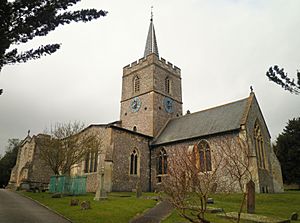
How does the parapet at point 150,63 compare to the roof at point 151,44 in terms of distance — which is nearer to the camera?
the parapet at point 150,63

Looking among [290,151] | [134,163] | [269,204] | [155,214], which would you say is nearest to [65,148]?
[134,163]

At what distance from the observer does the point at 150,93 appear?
3284 cm

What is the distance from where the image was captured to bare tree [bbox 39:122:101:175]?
22.1 m

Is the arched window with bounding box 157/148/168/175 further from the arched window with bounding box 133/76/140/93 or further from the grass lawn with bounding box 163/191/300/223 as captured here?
the arched window with bounding box 133/76/140/93

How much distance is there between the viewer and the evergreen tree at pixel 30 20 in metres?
7.46

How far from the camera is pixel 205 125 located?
26094 mm

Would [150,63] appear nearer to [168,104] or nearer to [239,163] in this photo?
[168,104]

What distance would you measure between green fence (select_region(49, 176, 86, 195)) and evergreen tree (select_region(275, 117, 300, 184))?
29710mm

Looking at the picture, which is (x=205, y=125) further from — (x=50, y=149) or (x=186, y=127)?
(x=50, y=149)

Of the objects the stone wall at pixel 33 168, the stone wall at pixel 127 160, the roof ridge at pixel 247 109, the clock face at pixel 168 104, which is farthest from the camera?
the clock face at pixel 168 104

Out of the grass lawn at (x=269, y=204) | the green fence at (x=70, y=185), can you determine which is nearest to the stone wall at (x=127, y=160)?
the green fence at (x=70, y=185)

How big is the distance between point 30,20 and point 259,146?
22.2m

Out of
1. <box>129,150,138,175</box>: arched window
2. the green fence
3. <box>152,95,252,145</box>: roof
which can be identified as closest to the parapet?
<box>152,95,252,145</box>: roof

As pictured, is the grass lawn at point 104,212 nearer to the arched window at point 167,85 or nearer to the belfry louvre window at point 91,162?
the belfry louvre window at point 91,162
